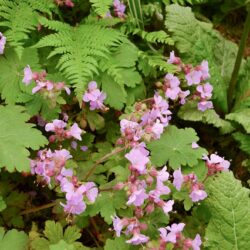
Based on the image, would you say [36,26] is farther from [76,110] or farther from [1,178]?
[1,178]

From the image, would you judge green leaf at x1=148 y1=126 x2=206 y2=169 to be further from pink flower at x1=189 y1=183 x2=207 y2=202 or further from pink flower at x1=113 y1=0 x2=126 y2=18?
pink flower at x1=113 y1=0 x2=126 y2=18

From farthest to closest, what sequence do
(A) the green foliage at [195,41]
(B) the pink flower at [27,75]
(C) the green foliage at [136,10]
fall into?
(A) the green foliage at [195,41], (C) the green foliage at [136,10], (B) the pink flower at [27,75]

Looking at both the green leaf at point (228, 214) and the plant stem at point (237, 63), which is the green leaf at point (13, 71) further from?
the plant stem at point (237, 63)

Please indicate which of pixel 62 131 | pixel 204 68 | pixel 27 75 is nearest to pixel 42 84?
pixel 27 75

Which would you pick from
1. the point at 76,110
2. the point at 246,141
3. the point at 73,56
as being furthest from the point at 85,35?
the point at 246,141

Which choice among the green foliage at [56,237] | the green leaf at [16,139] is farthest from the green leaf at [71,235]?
the green leaf at [16,139]
